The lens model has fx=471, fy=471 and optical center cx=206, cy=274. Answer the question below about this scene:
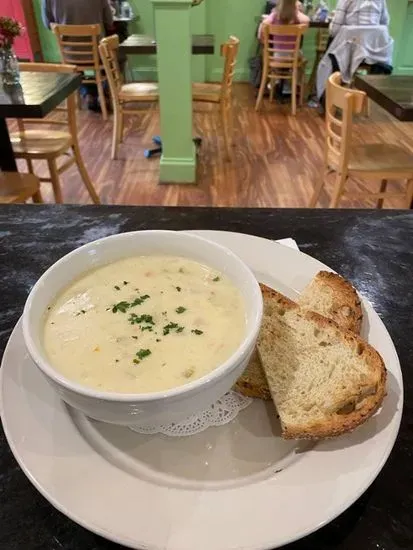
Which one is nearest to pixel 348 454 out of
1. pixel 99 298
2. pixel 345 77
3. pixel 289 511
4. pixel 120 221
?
pixel 289 511

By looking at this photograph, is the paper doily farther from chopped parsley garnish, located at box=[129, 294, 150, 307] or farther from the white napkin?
the white napkin

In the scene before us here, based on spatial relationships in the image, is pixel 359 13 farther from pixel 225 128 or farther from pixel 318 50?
pixel 225 128

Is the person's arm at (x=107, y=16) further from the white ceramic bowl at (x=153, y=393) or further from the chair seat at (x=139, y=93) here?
the white ceramic bowl at (x=153, y=393)

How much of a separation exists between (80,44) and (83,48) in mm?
288

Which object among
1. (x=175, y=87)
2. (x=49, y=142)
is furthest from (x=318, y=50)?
(x=49, y=142)

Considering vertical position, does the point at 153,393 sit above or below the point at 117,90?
above

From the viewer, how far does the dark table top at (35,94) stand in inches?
81.0

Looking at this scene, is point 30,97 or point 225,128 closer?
point 30,97

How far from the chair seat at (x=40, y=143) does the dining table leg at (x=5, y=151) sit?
61 millimetres

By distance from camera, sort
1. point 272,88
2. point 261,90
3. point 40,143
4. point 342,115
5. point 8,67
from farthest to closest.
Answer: point 272,88 < point 261,90 < point 40,143 < point 8,67 < point 342,115

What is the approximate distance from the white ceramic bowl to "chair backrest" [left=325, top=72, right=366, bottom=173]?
1693 mm

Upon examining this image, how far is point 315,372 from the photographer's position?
2.06 ft

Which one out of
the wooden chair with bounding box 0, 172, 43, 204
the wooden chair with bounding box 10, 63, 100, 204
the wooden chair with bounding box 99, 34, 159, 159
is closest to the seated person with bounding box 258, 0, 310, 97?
the wooden chair with bounding box 99, 34, 159, 159

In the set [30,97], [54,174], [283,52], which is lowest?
[54,174]
